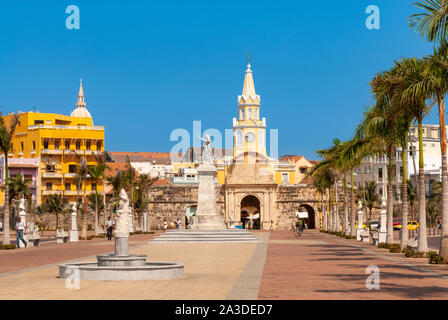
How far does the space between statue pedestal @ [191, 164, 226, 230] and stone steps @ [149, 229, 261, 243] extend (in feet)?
7.71

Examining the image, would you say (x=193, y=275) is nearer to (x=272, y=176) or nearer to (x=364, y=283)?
(x=364, y=283)

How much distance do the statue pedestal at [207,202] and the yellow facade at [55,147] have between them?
1805 inches

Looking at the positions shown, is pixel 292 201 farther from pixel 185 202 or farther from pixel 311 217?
pixel 185 202

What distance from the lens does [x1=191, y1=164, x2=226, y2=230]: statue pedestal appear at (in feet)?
162

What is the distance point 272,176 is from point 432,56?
247ft

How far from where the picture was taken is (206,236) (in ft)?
149

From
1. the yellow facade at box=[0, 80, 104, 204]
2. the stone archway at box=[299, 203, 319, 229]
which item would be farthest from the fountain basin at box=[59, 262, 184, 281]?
the stone archway at box=[299, 203, 319, 229]

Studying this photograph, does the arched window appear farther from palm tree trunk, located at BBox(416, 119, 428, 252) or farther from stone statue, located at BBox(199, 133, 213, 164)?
palm tree trunk, located at BBox(416, 119, 428, 252)

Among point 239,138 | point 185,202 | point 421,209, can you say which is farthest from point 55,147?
point 421,209

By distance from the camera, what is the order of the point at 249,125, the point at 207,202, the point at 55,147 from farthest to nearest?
the point at 249,125 → the point at 55,147 → the point at 207,202

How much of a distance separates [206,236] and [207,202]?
4.80 m

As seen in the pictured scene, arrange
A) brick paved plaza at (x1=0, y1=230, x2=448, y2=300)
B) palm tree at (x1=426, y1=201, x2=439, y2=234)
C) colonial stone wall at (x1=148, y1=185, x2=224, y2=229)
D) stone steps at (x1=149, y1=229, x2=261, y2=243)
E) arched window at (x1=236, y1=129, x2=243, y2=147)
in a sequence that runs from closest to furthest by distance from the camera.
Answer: brick paved plaza at (x1=0, y1=230, x2=448, y2=300), stone steps at (x1=149, y1=229, x2=261, y2=243), palm tree at (x1=426, y1=201, x2=439, y2=234), colonial stone wall at (x1=148, y1=185, x2=224, y2=229), arched window at (x1=236, y1=129, x2=243, y2=147)

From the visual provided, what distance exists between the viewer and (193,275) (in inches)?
782
